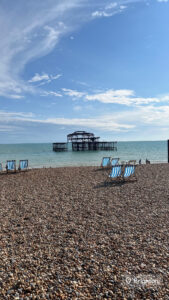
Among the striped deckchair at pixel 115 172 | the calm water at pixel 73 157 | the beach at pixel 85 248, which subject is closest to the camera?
the beach at pixel 85 248

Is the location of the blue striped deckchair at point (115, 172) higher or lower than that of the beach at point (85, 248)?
higher

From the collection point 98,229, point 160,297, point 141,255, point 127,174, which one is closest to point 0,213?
point 98,229

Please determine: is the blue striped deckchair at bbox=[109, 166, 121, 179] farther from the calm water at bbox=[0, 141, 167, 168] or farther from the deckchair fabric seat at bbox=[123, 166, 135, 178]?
the calm water at bbox=[0, 141, 167, 168]

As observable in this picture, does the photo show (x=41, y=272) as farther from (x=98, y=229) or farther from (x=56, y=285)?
(x=98, y=229)

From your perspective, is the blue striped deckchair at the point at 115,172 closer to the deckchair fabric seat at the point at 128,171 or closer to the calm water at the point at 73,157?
the deckchair fabric seat at the point at 128,171

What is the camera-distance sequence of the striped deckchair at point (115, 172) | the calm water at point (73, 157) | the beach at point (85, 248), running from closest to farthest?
the beach at point (85, 248) < the striped deckchair at point (115, 172) < the calm water at point (73, 157)

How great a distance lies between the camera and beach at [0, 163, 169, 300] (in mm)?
2572

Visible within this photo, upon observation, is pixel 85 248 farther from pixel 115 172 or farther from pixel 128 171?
pixel 128 171

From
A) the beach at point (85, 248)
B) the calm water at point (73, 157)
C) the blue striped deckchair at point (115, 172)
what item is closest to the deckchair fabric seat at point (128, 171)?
the blue striped deckchair at point (115, 172)

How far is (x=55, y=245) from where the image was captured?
365 cm

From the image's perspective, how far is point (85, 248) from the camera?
11.5ft

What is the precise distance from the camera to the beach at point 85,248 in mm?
2572

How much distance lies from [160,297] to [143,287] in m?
0.22

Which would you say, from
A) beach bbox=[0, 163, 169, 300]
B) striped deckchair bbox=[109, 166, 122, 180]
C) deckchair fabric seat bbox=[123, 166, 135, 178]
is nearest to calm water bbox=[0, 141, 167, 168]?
deckchair fabric seat bbox=[123, 166, 135, 178]
